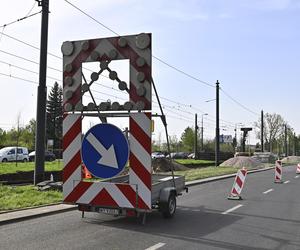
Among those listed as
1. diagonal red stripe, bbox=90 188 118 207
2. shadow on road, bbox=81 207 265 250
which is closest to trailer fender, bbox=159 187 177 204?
shadow on road, bbox=81 207 265 250

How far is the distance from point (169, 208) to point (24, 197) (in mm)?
4827

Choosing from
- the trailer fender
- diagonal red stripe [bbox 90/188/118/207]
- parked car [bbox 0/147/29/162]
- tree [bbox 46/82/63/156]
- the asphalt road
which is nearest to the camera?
the asphalt road

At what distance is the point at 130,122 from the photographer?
31.5 ft

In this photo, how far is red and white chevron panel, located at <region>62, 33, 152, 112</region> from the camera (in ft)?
31.0

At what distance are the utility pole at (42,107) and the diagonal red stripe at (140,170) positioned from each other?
6.92 metres

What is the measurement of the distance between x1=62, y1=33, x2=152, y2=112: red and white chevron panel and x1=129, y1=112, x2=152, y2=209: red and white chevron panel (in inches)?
12.1

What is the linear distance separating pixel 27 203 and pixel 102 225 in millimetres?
3641

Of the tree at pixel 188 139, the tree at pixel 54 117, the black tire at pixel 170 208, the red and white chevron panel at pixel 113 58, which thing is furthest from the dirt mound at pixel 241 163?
the tree at pixel 188 139

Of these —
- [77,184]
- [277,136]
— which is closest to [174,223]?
[77,184]

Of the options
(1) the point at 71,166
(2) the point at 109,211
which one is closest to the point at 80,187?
(1) the point at 71,166

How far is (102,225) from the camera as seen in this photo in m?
9.55

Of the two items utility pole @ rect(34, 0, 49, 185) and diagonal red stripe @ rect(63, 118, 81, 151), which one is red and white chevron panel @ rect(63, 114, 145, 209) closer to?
diagonal red stripe @ rect(63, 118, 81, 151)

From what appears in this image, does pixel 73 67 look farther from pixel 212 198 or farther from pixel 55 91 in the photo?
pixel 55 91

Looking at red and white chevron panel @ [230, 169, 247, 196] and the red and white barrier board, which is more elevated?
the red and white barrier board
